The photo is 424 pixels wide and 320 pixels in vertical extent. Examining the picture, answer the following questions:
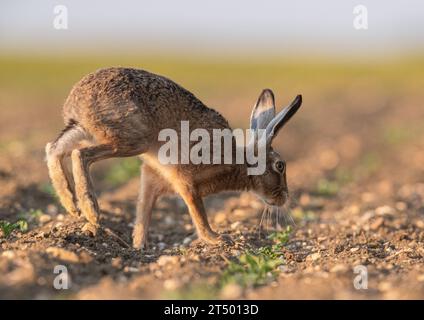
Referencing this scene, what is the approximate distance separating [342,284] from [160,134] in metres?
3.03

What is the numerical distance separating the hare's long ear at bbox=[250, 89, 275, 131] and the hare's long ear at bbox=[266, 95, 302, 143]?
273mm

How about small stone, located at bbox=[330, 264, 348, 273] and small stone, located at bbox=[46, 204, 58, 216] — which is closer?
small stone, located at bbox=[330, 264, 348, 273]

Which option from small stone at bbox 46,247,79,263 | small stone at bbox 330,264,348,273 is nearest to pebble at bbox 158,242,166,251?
small stone at bbox 46,247,79,263

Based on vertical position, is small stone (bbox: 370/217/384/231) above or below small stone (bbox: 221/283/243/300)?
above

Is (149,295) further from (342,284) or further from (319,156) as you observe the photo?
(319,156)

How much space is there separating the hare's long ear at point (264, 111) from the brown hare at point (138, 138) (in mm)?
13

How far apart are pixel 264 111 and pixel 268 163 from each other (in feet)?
2.26

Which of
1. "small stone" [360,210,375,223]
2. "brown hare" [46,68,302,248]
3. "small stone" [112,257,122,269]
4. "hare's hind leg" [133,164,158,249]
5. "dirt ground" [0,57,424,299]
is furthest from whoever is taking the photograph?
"small stone" [360,210,375,223]

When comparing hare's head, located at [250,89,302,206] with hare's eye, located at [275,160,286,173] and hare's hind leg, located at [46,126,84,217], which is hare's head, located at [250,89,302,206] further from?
hare's hind leg, located at [46,126,84,217]

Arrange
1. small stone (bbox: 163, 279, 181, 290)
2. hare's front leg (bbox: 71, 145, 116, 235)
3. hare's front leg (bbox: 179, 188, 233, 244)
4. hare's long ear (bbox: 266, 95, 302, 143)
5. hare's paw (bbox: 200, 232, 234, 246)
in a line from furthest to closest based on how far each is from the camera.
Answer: hare's long ear (bbox: 266, 95, 302, 143), hare's front leg (bbox: 179, 188, 233, 244), hare's paw (bbox: 200, 232, 234, 246), hare's front leg (bbox: 71, 145, 116, 235), small stone (bbox: 163, 279, 181, 290)

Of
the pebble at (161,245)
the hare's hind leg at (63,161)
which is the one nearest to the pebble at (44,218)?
the hare's hind leg at (63,161)

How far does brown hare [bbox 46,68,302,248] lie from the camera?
7.71 m

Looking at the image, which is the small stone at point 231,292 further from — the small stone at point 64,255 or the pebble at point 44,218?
the pebble at point 44,218
